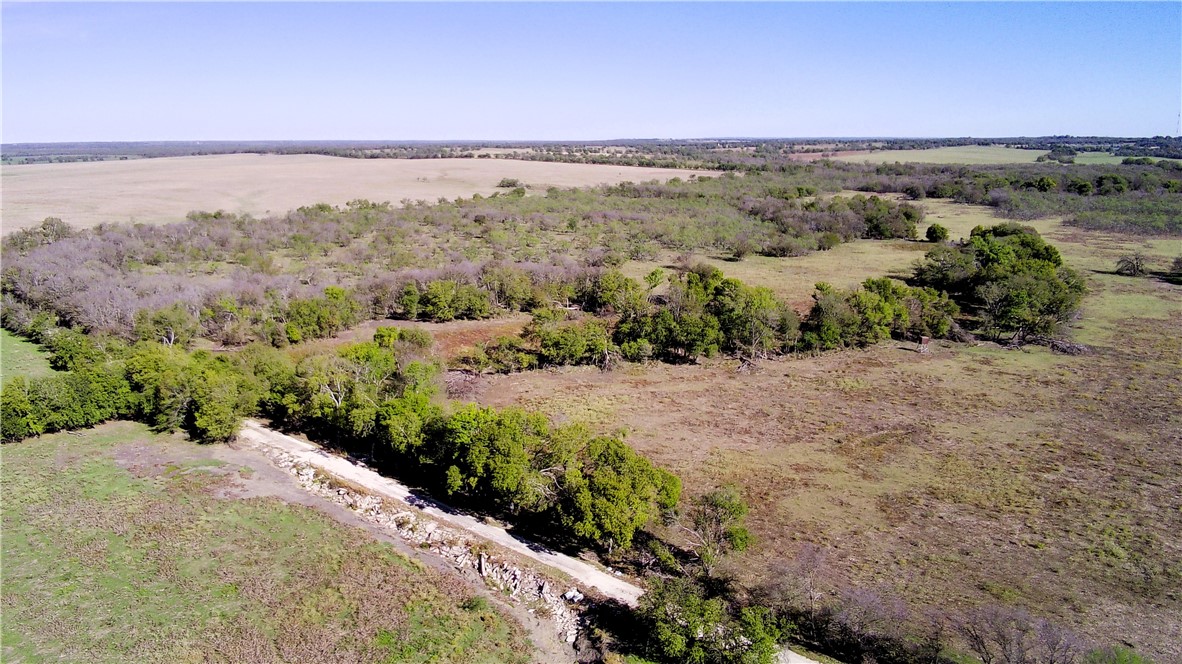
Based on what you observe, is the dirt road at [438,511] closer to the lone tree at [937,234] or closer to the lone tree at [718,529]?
the lone tree at [718,529]

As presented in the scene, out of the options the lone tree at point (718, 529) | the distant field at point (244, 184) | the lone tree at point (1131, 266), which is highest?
the distant field at point (244, 184)

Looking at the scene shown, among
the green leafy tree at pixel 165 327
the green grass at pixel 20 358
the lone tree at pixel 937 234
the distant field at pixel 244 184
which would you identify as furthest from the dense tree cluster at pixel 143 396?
the lone tree at pixel 937 234

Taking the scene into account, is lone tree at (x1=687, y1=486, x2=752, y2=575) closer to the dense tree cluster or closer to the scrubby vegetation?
the scrubby vegetation

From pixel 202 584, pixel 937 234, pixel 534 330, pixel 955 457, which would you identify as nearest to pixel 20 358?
pixel 202 584

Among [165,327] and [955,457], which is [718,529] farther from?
[165,327]

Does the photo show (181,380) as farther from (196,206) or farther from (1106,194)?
(1106,194)
